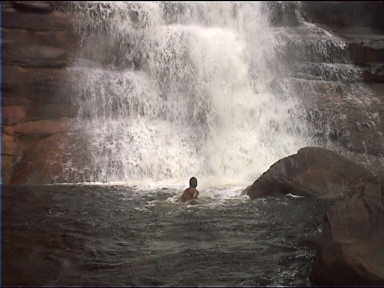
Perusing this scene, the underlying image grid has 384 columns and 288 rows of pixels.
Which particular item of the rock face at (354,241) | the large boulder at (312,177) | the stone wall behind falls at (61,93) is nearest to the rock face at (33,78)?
the stone wall behind falls at (61,93)

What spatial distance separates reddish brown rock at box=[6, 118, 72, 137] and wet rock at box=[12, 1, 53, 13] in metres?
4.60

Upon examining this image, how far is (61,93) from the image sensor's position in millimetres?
15117

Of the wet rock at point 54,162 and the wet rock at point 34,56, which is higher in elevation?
the wet rock at point 34,56

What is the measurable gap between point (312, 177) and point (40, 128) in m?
7.75

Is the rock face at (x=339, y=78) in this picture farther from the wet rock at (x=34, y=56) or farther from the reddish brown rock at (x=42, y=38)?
the wet rock at (x=34, y=56)

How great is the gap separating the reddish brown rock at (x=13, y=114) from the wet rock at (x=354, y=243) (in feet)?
33.6

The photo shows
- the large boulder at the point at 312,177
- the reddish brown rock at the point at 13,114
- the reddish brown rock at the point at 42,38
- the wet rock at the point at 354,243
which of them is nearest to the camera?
the wet rock at the point at 354,243

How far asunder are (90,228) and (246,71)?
390 inches

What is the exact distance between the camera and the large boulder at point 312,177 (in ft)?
36.3

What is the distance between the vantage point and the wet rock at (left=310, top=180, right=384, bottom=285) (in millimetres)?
6199

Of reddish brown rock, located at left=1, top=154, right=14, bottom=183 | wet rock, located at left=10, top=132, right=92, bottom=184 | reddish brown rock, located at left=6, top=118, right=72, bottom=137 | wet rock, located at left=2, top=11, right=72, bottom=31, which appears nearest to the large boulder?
wet rock, located at left=10, top=132, right=92, bottom=184

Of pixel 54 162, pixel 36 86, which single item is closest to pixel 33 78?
pixel 36 86

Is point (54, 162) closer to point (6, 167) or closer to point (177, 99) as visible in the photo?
point (6, 167)

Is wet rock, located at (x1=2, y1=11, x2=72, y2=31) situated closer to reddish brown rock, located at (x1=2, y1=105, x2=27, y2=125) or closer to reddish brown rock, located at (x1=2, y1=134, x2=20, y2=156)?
reddish brown rock, located at (x1=2, y1=105, x2=27, y2=125)
